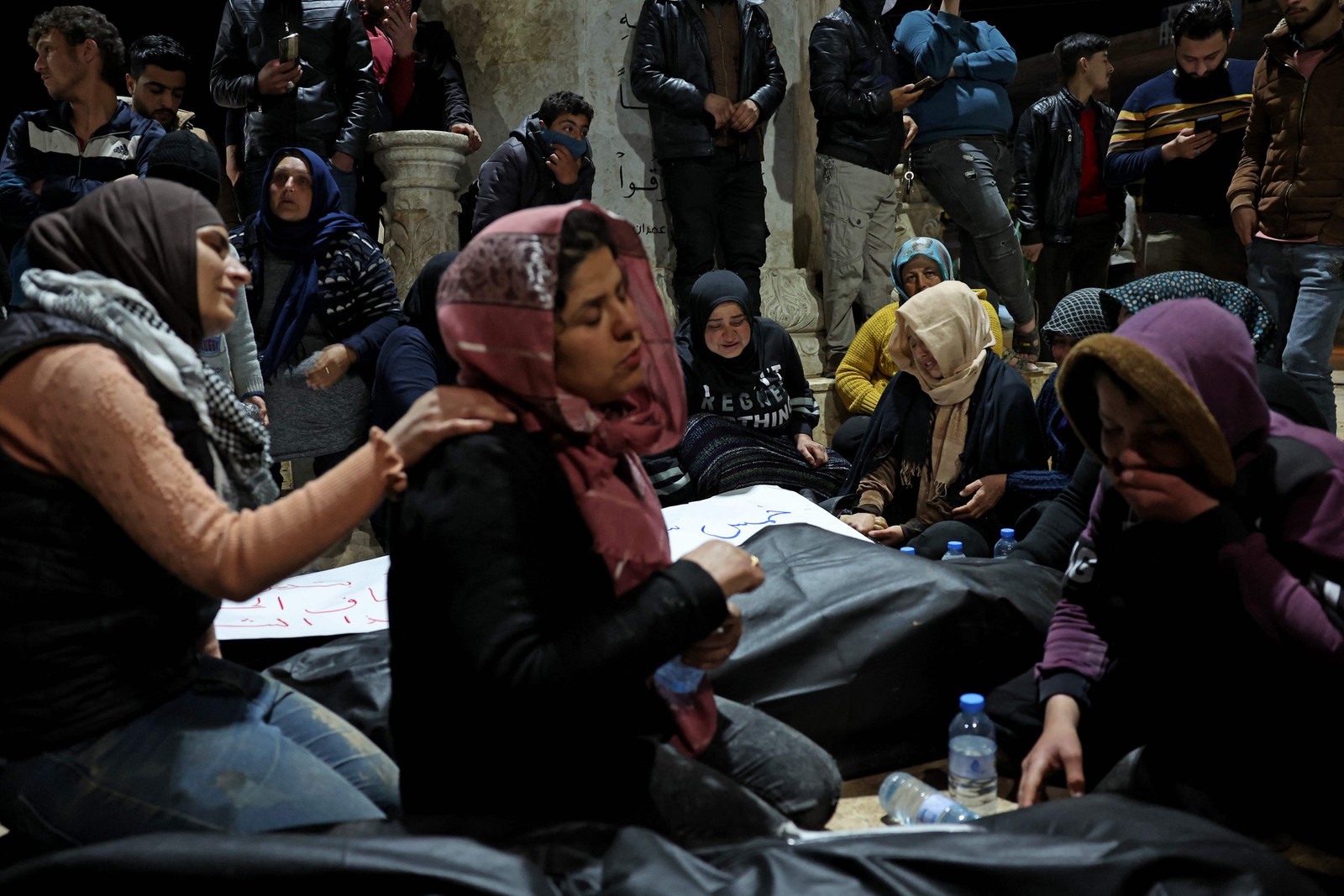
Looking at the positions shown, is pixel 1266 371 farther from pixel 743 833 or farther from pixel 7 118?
pixel 7 118

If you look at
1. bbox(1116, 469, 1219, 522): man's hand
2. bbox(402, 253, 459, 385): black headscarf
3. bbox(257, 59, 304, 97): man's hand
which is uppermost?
bbox(257, 59, 304, 97): man's hand

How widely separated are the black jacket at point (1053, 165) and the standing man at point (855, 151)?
2.93 ft

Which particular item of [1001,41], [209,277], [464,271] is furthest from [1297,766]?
[1001,41]

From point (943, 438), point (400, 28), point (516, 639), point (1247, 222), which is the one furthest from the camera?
point (400, 28)

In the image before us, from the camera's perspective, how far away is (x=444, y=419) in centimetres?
159

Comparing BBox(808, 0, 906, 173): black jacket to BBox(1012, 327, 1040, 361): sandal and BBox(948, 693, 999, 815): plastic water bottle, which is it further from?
BBox(948, 693, 999, 815): plastic water bottle

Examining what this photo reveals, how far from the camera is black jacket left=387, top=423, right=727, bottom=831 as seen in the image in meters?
1.52

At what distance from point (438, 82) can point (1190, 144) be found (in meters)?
3.59

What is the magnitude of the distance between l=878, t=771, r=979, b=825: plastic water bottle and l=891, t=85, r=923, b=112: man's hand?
13.2 ft

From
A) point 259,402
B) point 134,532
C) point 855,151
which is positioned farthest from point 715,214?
point 134,532

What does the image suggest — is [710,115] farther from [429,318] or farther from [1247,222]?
[1247,222]

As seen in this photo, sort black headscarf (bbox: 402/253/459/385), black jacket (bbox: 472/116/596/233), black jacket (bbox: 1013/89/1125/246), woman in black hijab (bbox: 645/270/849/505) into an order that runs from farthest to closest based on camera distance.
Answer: black jacket (bbox: 1013/89/1125/246), black jacket (bbox: 472/116/596/233), woman in black hijab (bbox: 645/270/849/505), black headscarf (bbox: 402/253/459/385)

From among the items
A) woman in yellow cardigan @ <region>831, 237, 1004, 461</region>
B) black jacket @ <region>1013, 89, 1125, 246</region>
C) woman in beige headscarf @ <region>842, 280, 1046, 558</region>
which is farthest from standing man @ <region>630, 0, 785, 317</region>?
black jacket @ <region>1013, 89, 1125, 246</region>

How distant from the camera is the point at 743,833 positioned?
185 cm
